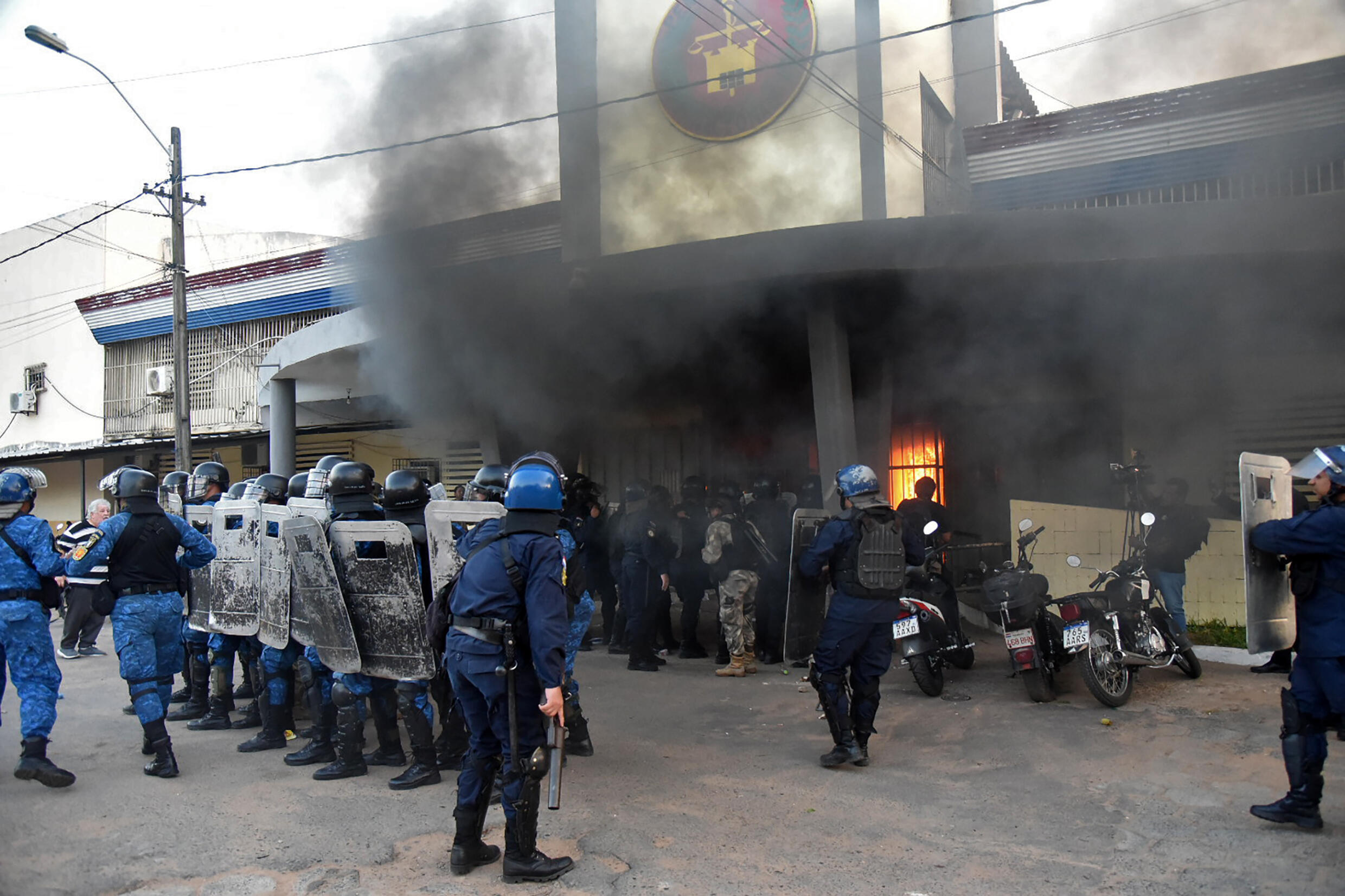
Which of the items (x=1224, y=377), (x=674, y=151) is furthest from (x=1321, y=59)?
(x=674, y=151)

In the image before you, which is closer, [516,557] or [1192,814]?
[516,557]

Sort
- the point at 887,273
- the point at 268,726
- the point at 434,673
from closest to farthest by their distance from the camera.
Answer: the point at 434,673
the point at 268,726
the point at 887,273

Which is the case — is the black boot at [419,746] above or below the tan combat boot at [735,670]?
above

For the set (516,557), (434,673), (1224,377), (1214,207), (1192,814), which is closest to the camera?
(516,557)

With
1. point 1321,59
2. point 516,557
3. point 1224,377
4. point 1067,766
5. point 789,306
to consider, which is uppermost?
point 1321,59

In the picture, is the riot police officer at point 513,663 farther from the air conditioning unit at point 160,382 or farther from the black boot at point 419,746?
the air conditioning unit at point 160,382

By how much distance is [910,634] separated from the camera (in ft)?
19.4

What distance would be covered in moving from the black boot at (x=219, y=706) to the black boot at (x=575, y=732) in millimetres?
2404

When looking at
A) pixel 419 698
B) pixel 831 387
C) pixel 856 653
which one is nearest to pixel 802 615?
pixel 856 653

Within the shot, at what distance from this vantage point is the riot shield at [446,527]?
4414mm

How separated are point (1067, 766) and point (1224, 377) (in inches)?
233

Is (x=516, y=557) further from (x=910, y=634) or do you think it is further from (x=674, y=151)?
(x=674, y=151)

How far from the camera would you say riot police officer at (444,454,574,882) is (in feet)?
10.6

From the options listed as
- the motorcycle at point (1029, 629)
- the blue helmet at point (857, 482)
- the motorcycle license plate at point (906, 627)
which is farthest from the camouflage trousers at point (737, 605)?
the blue helmet at point (857, 482)
